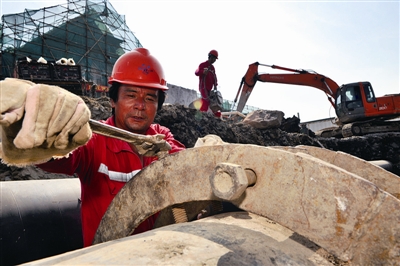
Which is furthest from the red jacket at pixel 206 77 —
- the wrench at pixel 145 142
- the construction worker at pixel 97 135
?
the wrench at pixel 145 142

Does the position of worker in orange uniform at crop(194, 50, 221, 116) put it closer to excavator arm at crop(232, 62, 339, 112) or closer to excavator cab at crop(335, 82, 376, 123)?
excavator arm at crop(232, 62, 339, 112)

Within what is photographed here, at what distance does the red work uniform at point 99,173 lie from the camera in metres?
1.77

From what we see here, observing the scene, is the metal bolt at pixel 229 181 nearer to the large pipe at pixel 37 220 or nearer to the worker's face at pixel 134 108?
the worker's face at pixel 134 108

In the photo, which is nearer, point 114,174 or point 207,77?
point 114,174

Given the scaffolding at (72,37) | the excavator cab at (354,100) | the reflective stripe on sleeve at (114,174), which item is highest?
the scaffolding at (72,37)

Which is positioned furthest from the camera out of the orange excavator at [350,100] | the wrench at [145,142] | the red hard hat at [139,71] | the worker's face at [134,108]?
the orange excavator at [350,100]

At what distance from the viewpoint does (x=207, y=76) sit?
29.5 feet

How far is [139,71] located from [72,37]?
61.3ft

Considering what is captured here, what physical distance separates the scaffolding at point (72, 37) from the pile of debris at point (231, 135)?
9611 mm

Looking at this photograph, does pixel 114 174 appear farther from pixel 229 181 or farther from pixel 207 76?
pixel 207 76

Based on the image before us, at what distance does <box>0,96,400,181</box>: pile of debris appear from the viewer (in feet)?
19.5

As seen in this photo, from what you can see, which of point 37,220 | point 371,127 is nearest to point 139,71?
point 37,220

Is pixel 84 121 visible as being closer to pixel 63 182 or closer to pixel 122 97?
pixel 122 97

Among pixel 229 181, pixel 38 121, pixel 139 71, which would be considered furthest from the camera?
pixel 139 71
